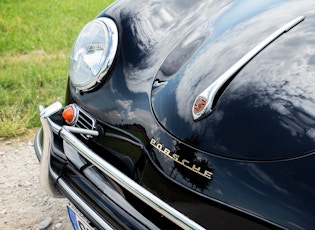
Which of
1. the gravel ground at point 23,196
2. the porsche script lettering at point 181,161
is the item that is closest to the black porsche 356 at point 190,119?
the porsche script lettering at point 181,161

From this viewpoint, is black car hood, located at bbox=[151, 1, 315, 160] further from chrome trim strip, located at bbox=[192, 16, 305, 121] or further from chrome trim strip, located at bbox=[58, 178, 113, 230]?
chrome trim strip, located at bbox=[58, 178, 113, 230]

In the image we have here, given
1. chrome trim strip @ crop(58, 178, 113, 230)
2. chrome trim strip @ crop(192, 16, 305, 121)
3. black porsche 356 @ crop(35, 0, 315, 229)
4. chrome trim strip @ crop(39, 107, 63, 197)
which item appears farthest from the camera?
chrome trim strip @ crop(39, 107, 63, 197)

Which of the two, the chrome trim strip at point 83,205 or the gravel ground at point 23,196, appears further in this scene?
the gravel ground at point 23,196

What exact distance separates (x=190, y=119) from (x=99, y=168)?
1.08 feet

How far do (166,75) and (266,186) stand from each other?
56cm

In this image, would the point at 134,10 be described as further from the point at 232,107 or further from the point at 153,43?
the point at 232,107

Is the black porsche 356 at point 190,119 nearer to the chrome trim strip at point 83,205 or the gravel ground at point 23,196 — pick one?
the chrome trim strip at point 83,205

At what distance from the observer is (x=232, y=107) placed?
1215 mm

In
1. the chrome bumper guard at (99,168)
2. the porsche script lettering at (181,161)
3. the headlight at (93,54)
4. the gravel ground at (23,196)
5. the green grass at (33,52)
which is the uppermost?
the headlight at (93,54)

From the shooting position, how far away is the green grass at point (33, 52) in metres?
3.02

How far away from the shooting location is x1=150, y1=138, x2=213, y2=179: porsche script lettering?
114cm

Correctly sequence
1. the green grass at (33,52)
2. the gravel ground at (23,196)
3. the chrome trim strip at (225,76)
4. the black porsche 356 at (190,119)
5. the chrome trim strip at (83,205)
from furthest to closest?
1. the green grass at (33,52)
2. the gravel ground at (23,196)
3. the chrome trim strip at (83,205)
4. the chrome trim strip at (225,76)
5. the black porsche 356 at (190,119)

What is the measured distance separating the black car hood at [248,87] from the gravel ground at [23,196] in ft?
3.81

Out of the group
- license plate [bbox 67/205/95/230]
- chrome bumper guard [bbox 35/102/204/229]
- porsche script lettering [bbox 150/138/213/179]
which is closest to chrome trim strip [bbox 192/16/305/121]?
porsche script lettering [bbox 150/138/213/179]
